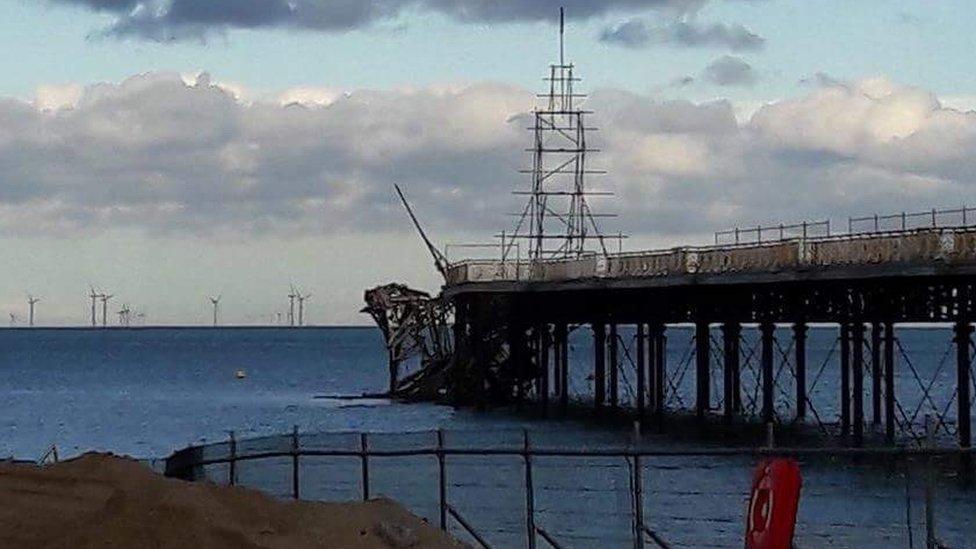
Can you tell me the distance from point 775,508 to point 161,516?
273 inches

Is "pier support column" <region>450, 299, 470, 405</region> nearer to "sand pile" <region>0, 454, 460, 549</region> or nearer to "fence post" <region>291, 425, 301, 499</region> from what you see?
"fence post" <region>291, 425, 301, 499</region>

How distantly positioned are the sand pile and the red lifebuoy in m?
6.04

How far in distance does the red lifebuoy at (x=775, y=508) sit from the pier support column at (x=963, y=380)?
32730 mm

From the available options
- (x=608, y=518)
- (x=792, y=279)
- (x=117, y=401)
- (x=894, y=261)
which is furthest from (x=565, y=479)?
(x=117, y=401)

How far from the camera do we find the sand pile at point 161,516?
22469 mm

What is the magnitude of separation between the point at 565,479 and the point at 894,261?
89.8 ft

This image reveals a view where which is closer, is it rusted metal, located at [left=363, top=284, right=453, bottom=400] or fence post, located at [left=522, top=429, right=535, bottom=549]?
fence post, located at [left=522, top=429, right=535, bottom=549]

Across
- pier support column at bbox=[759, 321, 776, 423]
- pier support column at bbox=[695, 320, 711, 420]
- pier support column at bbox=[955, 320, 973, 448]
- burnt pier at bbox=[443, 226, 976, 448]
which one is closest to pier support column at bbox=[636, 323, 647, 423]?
burnt pier at bbox=[443, 226, 976, 448]

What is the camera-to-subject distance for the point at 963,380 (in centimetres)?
5472

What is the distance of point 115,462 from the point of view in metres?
25.9

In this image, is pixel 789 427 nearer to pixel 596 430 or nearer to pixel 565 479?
pixel 596 430

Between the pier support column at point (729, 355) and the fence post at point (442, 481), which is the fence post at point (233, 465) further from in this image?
the pier support column at point (729, 355)

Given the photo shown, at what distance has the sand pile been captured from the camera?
73.7ft

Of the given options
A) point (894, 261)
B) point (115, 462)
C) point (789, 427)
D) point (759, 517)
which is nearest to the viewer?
point (759, 517)
